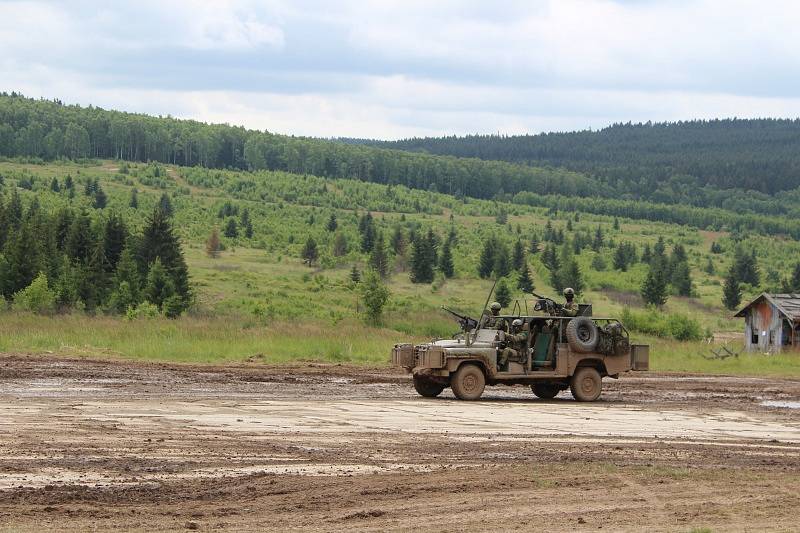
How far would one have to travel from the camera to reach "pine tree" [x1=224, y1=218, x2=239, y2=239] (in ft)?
407

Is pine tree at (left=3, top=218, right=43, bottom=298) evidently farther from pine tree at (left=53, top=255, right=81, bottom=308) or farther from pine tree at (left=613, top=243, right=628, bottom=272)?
pine tree at (left=613, top=243, right=628, bottom=272)

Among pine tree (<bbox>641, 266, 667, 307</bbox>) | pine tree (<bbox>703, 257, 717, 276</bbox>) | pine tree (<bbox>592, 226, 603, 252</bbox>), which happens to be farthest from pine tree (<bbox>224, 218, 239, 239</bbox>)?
pine tree (<bbox>703, 257, 717, 276</bbox>)

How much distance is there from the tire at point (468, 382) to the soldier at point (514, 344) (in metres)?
0.53

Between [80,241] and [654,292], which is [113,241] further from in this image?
[654,292]

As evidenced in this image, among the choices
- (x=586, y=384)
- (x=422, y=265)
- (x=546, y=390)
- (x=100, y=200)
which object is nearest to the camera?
(x=586, y=384)

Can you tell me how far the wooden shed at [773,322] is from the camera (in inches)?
2138

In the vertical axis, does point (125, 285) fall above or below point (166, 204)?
below

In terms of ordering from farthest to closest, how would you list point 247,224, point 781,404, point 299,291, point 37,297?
point 247,224, point 299,291, point 37,297, point 781,404

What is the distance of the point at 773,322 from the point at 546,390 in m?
32.5

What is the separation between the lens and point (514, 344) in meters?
24.7

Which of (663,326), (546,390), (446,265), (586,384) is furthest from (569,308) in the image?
(446,265)

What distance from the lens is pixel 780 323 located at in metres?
55.0

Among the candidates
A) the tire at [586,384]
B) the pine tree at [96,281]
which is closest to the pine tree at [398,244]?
the pine tree at [96,281]

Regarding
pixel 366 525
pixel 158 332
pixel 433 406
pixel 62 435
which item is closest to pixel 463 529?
pixel 366 525
